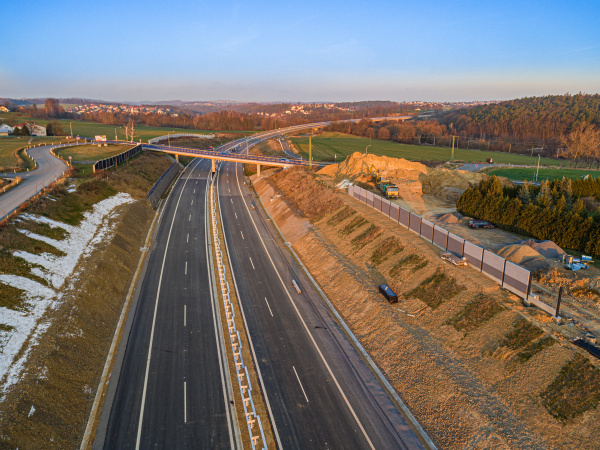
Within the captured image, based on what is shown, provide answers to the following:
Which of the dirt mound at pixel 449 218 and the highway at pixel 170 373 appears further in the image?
the dirt mound at pixel 449 218

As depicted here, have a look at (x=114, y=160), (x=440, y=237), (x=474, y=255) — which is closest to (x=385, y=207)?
(x=440, y=237)

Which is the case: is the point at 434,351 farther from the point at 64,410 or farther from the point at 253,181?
the point at 253,181

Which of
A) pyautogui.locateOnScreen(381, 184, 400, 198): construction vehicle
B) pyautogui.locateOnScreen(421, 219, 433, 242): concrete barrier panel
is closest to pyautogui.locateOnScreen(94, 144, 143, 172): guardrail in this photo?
pyautogui.locateOnScreen(381, 184, 400, 198): construction vehicle

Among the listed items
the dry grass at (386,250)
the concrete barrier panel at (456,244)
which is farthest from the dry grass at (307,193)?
the concrete barrier panel at (456,244)

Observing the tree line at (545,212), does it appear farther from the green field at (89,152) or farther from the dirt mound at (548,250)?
the green field at (89,152)

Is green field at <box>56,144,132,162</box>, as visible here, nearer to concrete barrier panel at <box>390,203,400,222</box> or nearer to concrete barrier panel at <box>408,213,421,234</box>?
concrete barrier panel at <box>390,203,400,222</box>

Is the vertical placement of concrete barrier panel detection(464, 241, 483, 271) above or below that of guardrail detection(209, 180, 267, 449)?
above

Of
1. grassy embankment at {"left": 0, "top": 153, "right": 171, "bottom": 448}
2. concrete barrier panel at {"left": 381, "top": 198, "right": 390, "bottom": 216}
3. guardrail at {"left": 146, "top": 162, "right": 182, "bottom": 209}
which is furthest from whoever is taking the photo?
guardrail at {"left": 146, "top": 162, "right": 182, "bottom": 209}
